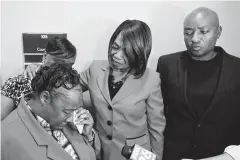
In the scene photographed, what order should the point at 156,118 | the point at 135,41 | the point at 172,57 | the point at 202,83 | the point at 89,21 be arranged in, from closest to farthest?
the point at 135,41 < the point at 156,118 < the point at 202,83 < the point at 172,57 < the point at 89,21

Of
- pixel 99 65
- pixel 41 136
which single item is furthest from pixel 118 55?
pixel 41 136

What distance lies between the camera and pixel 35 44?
2.41 m

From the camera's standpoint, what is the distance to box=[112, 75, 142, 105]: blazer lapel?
5.71 ft

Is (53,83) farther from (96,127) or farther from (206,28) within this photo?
(206,28)

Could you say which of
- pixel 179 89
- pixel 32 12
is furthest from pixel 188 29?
pixel 32 12

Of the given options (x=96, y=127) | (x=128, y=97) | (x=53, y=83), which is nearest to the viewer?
(x=53, y=83)

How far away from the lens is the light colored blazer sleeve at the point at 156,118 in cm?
177

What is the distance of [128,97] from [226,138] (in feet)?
2.59

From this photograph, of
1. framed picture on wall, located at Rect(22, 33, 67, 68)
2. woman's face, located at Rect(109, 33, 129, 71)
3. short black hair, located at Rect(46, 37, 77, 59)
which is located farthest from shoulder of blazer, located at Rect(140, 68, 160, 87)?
framed picture on wall, located at Rect(22, 33, 67, 68)

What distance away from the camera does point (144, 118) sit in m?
1.81

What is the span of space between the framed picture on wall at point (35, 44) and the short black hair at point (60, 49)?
0.54 meters

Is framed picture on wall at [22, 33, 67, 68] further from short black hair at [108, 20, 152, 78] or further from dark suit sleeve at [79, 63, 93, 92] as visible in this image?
short black hair at [108, 20, 152, 78]

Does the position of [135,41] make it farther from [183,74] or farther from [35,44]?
[35,44]

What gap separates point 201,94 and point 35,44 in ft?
4.82
